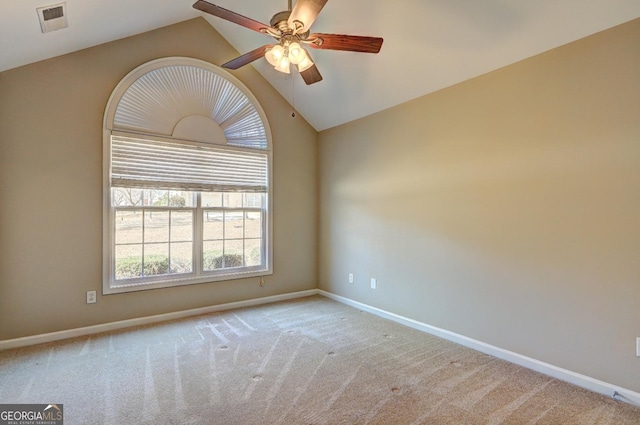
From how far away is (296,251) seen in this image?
188 inches

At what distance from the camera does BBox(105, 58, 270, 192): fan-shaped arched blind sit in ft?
11.7

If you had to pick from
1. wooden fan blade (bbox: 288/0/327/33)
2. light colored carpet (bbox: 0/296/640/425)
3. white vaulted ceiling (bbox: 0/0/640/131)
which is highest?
white vaulted ceiling (bbox: 0/0/640/131)

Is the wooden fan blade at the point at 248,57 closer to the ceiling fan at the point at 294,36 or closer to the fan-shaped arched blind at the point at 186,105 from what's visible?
the ceiling fan at the point at 294,36

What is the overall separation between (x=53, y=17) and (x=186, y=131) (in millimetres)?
1558

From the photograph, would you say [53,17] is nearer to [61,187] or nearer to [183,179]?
[61,187]

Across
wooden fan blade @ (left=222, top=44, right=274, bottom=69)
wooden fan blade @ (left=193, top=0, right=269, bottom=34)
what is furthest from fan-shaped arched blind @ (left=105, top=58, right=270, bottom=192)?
wooden fan blade @ (left=193, top=0, right=269, bottom=34)

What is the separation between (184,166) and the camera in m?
3.93

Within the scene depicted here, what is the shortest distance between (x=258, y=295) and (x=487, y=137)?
3.41m

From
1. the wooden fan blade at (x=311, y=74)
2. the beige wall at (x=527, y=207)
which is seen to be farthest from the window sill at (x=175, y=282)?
the wooden fan blade at (x=311, y=74)

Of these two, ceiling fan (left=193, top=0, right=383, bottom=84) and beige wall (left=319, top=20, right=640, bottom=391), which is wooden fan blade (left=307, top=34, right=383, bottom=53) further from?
beige wall (left=319, top=20, right=640, bottom=391)

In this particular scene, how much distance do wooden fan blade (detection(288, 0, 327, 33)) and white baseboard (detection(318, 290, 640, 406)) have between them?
3.05 m

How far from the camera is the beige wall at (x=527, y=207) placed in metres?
2.19

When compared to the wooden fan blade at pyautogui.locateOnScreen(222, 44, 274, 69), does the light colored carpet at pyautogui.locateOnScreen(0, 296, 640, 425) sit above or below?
below

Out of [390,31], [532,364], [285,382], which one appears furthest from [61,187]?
[532,364]
